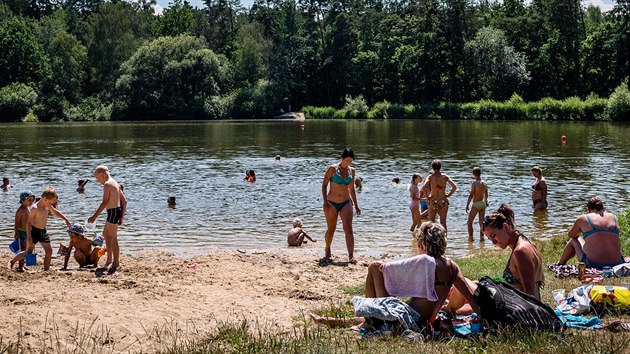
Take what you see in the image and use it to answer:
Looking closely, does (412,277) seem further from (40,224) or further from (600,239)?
(40,224)

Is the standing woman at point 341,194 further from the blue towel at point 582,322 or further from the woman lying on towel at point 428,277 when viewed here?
the blue towel at point 582,322

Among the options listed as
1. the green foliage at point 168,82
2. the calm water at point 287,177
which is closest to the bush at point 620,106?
the calm water at point 287,177

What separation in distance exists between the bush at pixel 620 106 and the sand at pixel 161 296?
6043 cm

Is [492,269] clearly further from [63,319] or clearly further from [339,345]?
[63,319]

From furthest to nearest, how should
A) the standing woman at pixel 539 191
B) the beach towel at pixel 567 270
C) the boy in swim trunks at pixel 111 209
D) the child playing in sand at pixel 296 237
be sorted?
the standing woman at pixel 539 191 < the child playing in sand at pixel 296 237 < the boy in swim trunks at pixel 111 209 < the beach towel at pixel 567 270

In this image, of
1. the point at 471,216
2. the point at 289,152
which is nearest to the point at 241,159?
the point at 289,152

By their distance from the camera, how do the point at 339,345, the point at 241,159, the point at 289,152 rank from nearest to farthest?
the point at 339,345 < the point at 241,159 < the point at 289,152

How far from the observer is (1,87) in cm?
10725

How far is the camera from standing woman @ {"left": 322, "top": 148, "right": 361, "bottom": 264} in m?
13.8

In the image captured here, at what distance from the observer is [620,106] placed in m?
68.6

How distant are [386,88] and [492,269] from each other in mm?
92183

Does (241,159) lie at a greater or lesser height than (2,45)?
lesser

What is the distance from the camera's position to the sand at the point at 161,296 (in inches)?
353

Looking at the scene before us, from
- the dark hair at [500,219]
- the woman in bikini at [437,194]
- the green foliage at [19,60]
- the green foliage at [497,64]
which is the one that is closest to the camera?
the dark hair at [500,219]
